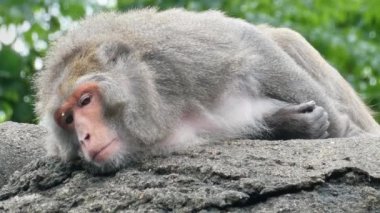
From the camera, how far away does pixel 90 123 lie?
236 inches

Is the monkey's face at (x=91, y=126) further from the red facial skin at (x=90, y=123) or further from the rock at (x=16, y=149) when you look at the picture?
the rock at (x=16, y=149)

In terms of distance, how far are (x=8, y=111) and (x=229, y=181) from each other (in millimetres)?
6249

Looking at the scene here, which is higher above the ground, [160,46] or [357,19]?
[160,46]

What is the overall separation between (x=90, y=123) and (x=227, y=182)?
996 millimetres

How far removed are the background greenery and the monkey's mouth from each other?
4.90 m

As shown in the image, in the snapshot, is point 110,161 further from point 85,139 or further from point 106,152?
point 85,139

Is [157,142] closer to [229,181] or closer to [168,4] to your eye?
[229,181]

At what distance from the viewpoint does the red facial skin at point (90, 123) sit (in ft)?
19.4

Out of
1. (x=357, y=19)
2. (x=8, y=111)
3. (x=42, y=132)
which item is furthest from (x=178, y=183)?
(x=357, y=19)

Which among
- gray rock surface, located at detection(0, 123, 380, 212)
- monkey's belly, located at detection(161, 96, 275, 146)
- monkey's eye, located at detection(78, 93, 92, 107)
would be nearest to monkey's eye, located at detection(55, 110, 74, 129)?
monkey's eye, located at detection(78, 93, 92, 107)

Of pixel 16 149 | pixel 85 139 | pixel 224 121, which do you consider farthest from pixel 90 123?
pixel 16 149

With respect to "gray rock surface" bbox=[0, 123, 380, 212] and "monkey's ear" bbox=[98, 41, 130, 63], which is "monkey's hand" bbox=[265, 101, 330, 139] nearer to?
"gray rock surface" bbox=[0, 123, 380, 212]

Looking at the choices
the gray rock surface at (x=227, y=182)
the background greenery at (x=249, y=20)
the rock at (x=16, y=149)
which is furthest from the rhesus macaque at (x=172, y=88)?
the background greenery at (x=249, y=20)

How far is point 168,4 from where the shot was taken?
1227 centimetres
